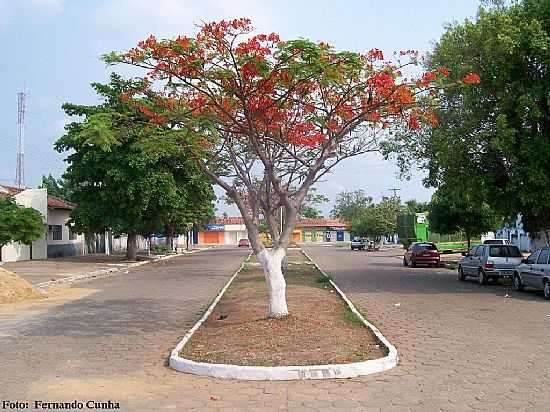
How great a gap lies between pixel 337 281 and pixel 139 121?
43.6 ft

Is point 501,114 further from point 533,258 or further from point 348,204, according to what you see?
point 348,204

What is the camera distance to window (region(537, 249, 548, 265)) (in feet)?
60.4

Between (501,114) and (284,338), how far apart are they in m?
12.5

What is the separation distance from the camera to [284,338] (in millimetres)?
10094

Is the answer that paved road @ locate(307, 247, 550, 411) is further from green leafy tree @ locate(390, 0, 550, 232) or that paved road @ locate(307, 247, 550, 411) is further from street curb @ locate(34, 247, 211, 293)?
street curb @ locate(34, 247, 211, 293)

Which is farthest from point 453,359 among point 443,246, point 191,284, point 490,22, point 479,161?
point 443,246

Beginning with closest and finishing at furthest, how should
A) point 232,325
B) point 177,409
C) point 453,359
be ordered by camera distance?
point 177,409 → point 453,359 → point 232,325

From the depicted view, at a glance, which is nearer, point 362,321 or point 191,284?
point 362,321

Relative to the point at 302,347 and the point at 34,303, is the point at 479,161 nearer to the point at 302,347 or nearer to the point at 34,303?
the point at 302,347

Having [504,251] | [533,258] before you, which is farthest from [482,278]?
[533,258]

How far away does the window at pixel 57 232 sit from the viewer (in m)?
46.8

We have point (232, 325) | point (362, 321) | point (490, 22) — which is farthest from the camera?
point (490, 22)

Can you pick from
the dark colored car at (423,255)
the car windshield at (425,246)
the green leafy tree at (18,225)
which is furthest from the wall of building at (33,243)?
the car windshield at (425,246)

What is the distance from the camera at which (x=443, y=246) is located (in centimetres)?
5431
